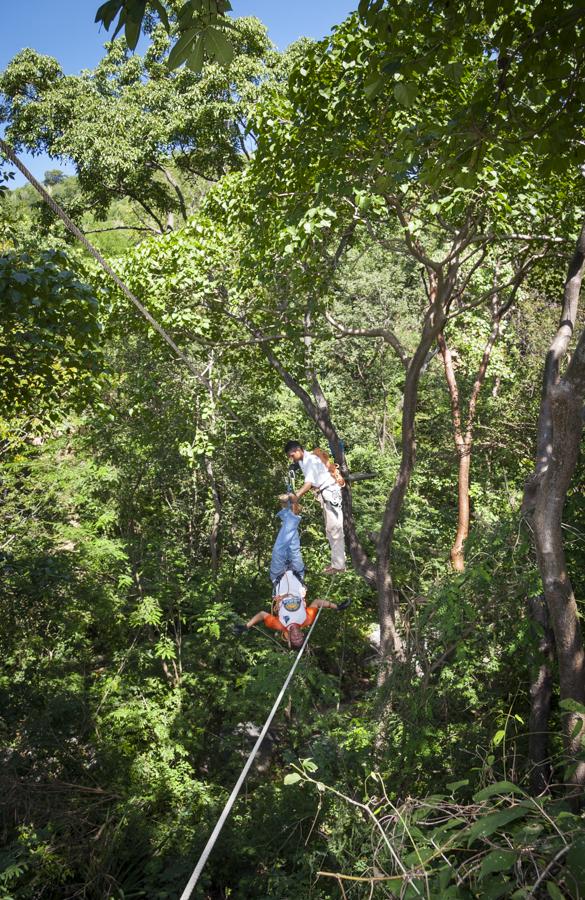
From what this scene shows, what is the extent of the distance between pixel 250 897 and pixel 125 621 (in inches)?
143

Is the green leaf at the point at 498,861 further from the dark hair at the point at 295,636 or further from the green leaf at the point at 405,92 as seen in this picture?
the dark hair at the point at 295,636

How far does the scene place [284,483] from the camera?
1001 centimetres

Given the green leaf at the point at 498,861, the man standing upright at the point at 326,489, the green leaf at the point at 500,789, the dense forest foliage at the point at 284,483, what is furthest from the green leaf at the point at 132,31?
the man standing upright at the point at 326,489

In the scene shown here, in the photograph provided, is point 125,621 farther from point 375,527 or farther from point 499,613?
point 499,613

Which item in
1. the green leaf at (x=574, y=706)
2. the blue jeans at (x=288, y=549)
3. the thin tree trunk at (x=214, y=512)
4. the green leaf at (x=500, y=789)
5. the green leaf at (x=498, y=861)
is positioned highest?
the thin tree trunk at (x=214, y=512)

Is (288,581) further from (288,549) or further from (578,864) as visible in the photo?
(578,864)

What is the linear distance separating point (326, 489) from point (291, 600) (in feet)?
3.40

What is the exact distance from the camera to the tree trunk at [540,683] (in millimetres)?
4660

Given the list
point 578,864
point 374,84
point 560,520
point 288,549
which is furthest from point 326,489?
point 578,864

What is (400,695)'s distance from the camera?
518 centimetres

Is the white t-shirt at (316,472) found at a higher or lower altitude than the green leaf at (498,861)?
higher

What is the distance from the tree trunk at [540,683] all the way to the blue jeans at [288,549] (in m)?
1.89

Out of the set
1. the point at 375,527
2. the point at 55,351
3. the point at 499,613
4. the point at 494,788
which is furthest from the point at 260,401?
the point at 494,788

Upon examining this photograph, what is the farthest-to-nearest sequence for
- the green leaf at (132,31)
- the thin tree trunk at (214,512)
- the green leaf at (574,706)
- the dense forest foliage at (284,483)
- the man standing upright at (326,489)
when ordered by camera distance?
the thin tree trunk at (214,512), the man standing upright at (326,489), the dense forest foliage at (284,483), the green leaf at (574,706), the green leaf at (132,31)
